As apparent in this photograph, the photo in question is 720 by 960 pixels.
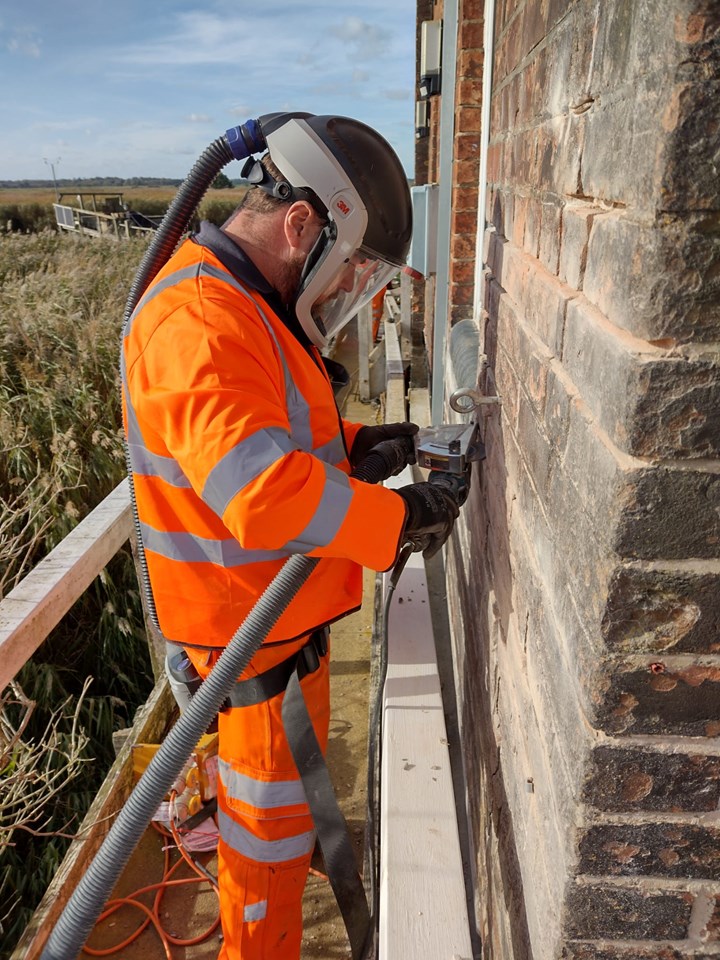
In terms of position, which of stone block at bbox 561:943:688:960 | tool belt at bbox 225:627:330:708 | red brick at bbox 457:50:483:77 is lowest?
tool belt at bbox 225:627:330:708

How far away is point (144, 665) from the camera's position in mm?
3812

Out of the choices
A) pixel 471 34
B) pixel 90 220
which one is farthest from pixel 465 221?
pixel 90 220

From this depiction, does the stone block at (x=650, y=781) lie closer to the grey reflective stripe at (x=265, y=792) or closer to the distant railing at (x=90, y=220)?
the grey reflective stripe at (x=265, y=792)

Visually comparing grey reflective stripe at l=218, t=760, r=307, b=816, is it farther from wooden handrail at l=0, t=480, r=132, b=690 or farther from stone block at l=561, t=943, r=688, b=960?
stone block at l=561, t=943, r=688, b=960

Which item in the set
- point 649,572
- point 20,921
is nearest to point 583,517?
point 649,572

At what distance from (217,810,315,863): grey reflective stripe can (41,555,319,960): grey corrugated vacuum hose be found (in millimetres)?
608

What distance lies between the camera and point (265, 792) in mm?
2104

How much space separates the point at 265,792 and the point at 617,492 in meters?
1.70

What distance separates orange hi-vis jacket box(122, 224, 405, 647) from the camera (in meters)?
1.51

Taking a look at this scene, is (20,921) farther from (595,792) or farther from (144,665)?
(595,792)

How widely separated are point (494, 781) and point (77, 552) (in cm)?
144

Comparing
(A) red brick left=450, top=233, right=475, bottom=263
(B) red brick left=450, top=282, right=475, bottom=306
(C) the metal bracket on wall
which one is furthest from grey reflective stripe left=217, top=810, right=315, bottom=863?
(A) red brick left=450, top=233, right=475, bottom=263

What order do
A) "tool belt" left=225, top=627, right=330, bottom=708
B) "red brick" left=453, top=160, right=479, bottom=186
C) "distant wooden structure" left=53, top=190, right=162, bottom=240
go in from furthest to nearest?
"distant wooden structure" left=53, top=190, right=162, bottom=240 < "red brick" left=453, top=160, right=479, bottom=186 < "tool belt" left=225, top=627, right=330, bottom=708

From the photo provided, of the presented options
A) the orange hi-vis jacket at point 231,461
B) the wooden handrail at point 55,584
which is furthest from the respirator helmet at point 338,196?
the wooden handrail at point 55,584
